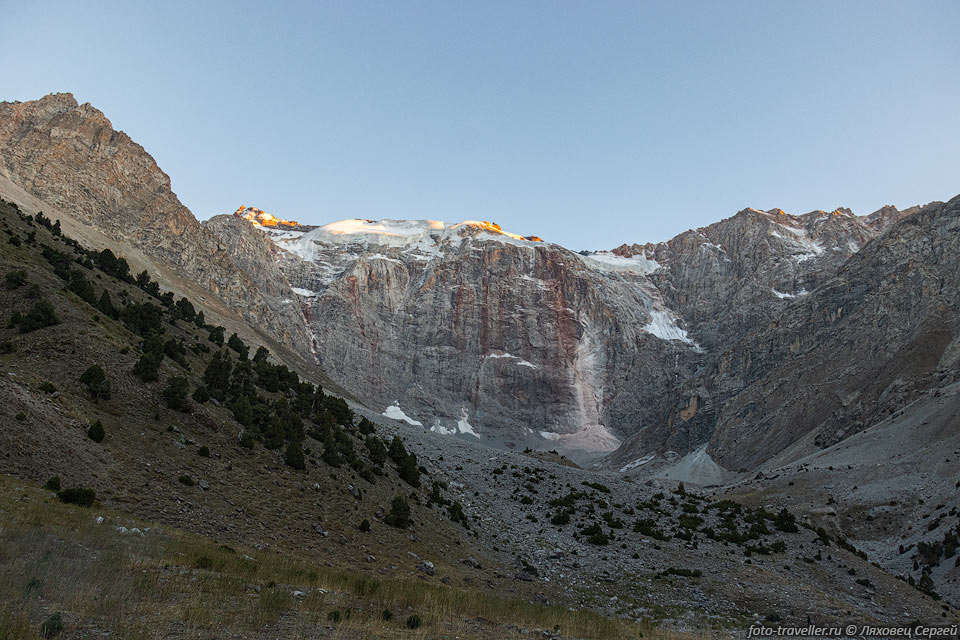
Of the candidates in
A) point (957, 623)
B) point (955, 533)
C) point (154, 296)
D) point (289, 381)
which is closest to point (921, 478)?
point (955, 533)

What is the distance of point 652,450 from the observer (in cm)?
16525

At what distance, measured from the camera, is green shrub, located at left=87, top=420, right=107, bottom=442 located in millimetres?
18500

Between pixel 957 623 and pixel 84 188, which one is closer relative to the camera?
pixel 957 623

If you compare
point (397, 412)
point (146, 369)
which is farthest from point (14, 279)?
point (397, 412)

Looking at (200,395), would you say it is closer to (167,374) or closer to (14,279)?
(167,374)

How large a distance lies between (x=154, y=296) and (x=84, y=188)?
76.3 metres

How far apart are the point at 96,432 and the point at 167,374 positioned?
24.1 ft

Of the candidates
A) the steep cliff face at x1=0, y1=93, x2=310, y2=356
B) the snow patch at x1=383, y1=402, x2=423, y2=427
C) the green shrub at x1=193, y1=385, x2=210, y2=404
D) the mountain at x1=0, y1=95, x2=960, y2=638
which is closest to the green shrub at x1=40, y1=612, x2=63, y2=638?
the mountain at x1=0, y1=95, x2=960, y2=638

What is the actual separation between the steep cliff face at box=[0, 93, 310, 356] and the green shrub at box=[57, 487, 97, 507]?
335ft

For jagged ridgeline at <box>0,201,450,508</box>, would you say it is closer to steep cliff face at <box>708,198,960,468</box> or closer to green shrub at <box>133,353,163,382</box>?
green shrub at <box>133,353,163,382</box>

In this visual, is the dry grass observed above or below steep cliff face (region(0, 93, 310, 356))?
below

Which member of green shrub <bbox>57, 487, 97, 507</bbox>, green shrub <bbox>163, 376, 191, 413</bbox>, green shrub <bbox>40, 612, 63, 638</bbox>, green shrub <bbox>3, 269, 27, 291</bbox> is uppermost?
green shrub <bbox>3, 269, 27, 291</bbox>

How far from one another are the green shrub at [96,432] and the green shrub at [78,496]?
3.62 metres

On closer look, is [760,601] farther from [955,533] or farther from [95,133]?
[95,133]
